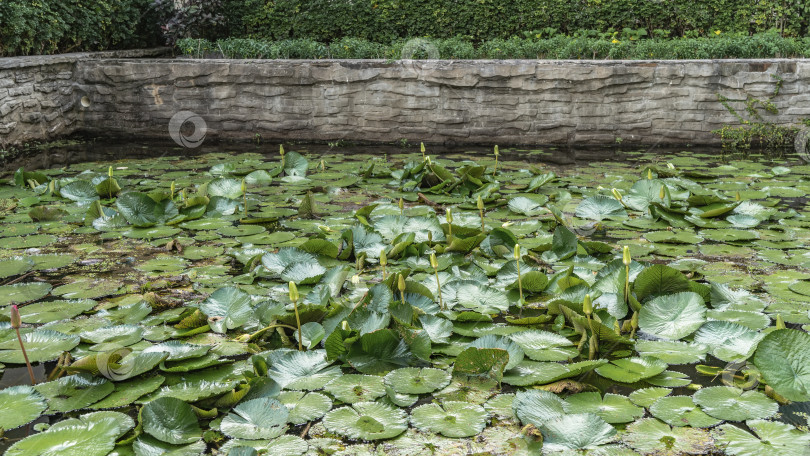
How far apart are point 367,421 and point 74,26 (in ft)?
20.5

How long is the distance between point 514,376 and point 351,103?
4191 millimetres

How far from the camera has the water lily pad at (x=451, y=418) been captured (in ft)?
5.43

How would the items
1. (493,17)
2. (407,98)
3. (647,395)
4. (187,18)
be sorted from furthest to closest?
(493,17) → (187,18) → (407,98) → (647,395)

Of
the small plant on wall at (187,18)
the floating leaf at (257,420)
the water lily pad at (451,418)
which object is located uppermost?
the small plant on wall at (187,18)

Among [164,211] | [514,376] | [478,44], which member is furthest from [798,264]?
[478,44]

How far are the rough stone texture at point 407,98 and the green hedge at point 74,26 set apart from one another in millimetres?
377

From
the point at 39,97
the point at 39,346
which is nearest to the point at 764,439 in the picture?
the point at 39,346

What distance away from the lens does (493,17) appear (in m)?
7.62

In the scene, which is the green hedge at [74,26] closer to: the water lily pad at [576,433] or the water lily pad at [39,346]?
the water lily pad at [39,346]

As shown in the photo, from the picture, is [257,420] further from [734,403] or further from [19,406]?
[734,403]

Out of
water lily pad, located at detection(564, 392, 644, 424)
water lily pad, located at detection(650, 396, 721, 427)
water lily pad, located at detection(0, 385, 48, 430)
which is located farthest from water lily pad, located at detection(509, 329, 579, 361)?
water lily pad, located at detection(0, 385, 48, 430)

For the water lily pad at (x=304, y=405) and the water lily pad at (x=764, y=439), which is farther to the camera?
the water lily pad at (x=304, y=405)

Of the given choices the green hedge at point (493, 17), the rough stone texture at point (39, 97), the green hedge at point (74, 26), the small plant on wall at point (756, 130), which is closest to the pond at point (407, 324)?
the small plant on wall at point (756, 130)

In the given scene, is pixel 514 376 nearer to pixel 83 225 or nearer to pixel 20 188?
pixel 83 225
